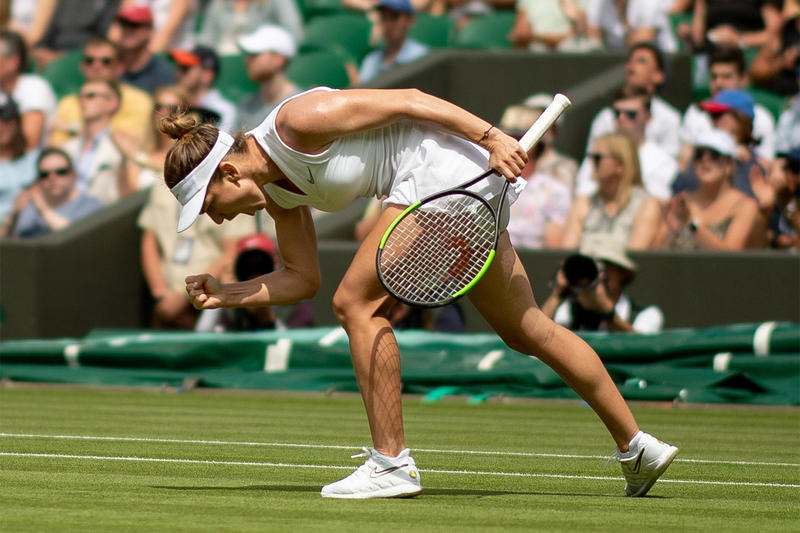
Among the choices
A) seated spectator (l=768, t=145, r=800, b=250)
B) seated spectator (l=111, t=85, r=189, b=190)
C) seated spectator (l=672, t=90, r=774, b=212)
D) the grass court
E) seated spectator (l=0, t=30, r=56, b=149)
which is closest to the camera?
the grass court

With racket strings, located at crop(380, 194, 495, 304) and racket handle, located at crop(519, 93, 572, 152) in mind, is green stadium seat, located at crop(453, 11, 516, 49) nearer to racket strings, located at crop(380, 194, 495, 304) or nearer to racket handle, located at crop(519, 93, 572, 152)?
racket handle, located at crop(519, 93, 572, 152)

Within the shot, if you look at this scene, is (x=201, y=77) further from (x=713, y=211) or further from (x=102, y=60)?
(x=713, y=211)

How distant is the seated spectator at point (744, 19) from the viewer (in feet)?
49.5

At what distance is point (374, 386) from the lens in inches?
231

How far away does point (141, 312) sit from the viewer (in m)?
15.0

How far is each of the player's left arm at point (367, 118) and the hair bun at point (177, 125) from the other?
0.34 m

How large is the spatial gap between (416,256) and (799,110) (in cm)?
821

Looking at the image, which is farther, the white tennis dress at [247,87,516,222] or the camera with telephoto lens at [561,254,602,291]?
the camera with telephoto lens at [561,254,602,291]

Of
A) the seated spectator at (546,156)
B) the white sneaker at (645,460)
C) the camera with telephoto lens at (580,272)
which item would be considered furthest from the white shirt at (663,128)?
the white sneaker at (645,460)

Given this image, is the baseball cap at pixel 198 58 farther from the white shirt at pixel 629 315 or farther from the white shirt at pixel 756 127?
the white shirt at pixel 629 315

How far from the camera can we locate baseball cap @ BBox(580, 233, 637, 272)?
11844 millimetres

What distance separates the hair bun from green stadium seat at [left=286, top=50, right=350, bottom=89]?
10.3 meters

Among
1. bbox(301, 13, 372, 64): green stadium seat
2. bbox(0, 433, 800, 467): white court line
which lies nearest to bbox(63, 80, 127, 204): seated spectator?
bbox(301, 13, 372, 64): green stadium seat

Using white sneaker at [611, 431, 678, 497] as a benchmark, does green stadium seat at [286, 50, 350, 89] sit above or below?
above
